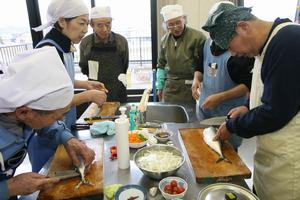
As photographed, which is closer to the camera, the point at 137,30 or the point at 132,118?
the point at 132,118

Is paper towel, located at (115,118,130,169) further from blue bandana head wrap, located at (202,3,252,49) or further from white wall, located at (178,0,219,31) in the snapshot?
white wall, located at (178,0,219,31)

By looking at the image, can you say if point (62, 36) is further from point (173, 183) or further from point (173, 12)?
point (173, 12)

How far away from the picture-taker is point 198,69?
2184mm

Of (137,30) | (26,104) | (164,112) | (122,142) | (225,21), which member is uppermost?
(225,21)

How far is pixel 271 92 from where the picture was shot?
1.04 metres

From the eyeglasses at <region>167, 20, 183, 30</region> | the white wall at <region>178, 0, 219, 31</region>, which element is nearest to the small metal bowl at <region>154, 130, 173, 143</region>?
the eyeglasses at <region>167, 20, 183, 30</region>

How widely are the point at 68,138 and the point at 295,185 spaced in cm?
110

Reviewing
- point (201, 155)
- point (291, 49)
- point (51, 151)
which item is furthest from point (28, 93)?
point (291, 49)

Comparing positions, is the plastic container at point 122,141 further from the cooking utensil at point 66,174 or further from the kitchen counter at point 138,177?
the cooking utensil at point 66,174

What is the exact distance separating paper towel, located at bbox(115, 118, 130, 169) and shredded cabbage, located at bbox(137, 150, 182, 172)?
7 cm

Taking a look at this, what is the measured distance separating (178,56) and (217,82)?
0.80 meters

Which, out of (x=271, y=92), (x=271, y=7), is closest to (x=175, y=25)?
(x=271, y=92)

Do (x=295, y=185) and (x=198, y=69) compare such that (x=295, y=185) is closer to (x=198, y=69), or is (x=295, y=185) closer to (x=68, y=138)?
(x=68, y=138)

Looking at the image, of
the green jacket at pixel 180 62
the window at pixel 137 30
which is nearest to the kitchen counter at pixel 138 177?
the green jacket at pixel 180 62
